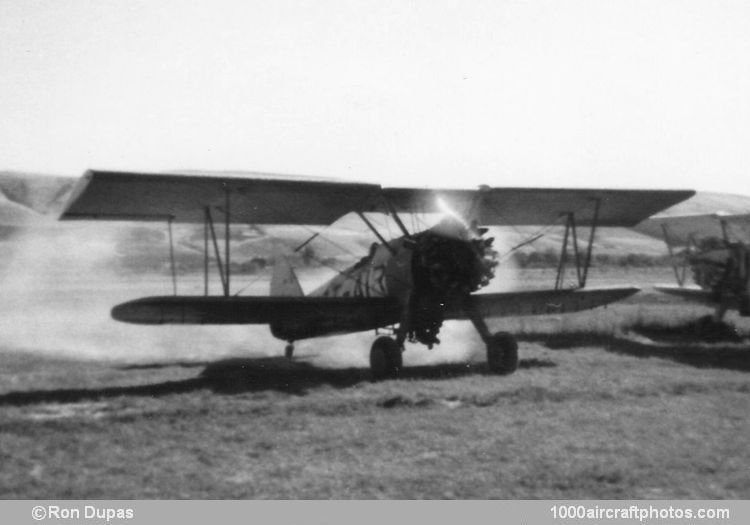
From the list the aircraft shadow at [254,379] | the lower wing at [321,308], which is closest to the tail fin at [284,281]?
the aircraft shadow at [254,379]

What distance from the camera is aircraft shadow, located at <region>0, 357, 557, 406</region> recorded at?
8.62 metres

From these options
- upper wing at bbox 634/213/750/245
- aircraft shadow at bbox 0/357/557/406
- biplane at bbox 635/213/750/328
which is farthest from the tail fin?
biplane at bbox 635/213/750/328

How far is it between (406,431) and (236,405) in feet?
6.53

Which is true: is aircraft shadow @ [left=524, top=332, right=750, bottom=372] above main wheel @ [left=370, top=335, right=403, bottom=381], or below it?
below

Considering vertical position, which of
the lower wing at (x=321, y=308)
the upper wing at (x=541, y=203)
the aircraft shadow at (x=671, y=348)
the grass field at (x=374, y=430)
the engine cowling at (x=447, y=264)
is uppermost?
the upper wing at (x=541, y=203)

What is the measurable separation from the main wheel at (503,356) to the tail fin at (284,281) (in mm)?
4585

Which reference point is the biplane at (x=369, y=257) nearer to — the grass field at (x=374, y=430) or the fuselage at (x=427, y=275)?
the fuselage at (x=427, y=275)

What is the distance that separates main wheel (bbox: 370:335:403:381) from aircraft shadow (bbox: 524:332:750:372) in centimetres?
469

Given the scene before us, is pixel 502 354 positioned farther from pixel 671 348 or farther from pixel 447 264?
pixel 671 348

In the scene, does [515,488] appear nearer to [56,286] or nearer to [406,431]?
[406,431]

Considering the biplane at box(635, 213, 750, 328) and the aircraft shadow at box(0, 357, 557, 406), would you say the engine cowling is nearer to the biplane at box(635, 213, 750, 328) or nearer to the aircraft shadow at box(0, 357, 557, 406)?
the aircraft shadow at box(0, 357, 557, 406)

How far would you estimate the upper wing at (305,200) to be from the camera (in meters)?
9.91
